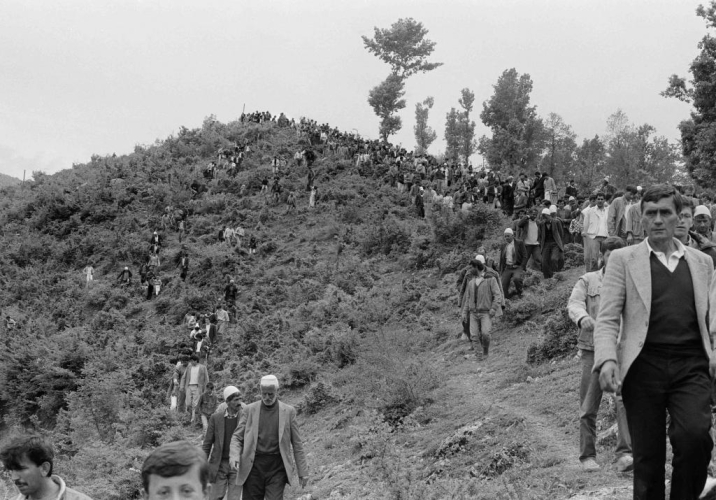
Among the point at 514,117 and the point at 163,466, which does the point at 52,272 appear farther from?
the point at 163,466

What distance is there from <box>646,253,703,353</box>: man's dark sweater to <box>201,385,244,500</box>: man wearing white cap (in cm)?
476

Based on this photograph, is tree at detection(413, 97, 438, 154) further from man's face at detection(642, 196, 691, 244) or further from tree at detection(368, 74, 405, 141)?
man's face at detection(642, 196, 691, 244)

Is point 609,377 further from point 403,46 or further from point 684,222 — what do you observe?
point 403,46

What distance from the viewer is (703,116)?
87.3 feet

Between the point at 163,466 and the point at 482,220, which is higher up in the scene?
the point at 482,220

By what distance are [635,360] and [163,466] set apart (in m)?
2.40

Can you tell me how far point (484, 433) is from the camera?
27.8 feet

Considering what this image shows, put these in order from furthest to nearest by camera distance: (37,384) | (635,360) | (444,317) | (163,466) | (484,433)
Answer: (37,384)
(444,317)
(484,433)
(635,360)
(163,466)

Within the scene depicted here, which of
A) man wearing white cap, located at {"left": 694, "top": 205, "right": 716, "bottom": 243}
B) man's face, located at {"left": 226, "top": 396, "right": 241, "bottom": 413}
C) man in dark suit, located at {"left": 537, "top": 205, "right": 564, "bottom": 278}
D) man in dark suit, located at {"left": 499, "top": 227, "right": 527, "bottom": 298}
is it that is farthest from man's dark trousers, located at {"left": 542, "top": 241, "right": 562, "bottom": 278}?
man's face, located at {"left": 226, "top": 396, "right": 241, "bottom": 413}

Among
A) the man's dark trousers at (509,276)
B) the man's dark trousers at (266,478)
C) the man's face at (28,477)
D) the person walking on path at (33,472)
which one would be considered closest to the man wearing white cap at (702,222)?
the man's dark trousers at (266,478)

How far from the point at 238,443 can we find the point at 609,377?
4100mm

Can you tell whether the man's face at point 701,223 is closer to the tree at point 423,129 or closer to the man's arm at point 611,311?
the man's arm at point 611,311

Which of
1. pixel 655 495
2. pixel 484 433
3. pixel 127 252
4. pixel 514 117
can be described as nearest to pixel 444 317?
pixel 484 433

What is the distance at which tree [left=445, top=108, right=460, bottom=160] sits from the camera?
6469 centimetres
